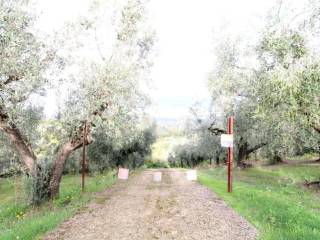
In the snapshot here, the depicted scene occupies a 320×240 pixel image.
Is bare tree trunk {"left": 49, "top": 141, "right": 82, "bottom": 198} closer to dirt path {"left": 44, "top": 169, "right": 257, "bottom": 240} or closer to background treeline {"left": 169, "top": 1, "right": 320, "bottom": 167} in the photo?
dirt path {"left": 44, "top": 169, "right": 257, "bottom": 240}

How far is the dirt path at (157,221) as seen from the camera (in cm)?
1374

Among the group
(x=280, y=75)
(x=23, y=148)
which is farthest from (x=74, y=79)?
(x=280, y=75)

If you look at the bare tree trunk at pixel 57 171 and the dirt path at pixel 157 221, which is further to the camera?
the bare tree trunk at pixel 57 171

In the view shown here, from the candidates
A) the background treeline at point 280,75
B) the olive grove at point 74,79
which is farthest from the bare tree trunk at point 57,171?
the background treeline at point 280,75

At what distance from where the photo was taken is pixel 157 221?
624 inches

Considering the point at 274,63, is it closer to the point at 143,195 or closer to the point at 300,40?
the point at 300,40

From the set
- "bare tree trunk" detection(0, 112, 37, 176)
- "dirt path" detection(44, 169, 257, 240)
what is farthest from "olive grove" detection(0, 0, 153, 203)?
"dirt path" detection(44, 169, 257, 240)

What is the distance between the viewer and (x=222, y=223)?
51.0ft

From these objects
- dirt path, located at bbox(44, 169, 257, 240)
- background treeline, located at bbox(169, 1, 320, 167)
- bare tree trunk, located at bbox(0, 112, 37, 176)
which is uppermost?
background treeline, located at bbox(169, 1, 320, 167)

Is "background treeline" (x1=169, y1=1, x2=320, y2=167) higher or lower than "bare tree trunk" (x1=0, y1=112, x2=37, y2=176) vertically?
higher

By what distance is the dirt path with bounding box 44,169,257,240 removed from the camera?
13742 millimetres

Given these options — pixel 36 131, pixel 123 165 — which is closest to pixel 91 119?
pixel 36 131

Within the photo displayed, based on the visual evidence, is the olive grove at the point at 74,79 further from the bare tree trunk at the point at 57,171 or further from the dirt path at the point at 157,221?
the dirt path at the point at 157,221

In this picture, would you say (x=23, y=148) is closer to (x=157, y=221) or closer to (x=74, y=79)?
(x=74, y=79)
